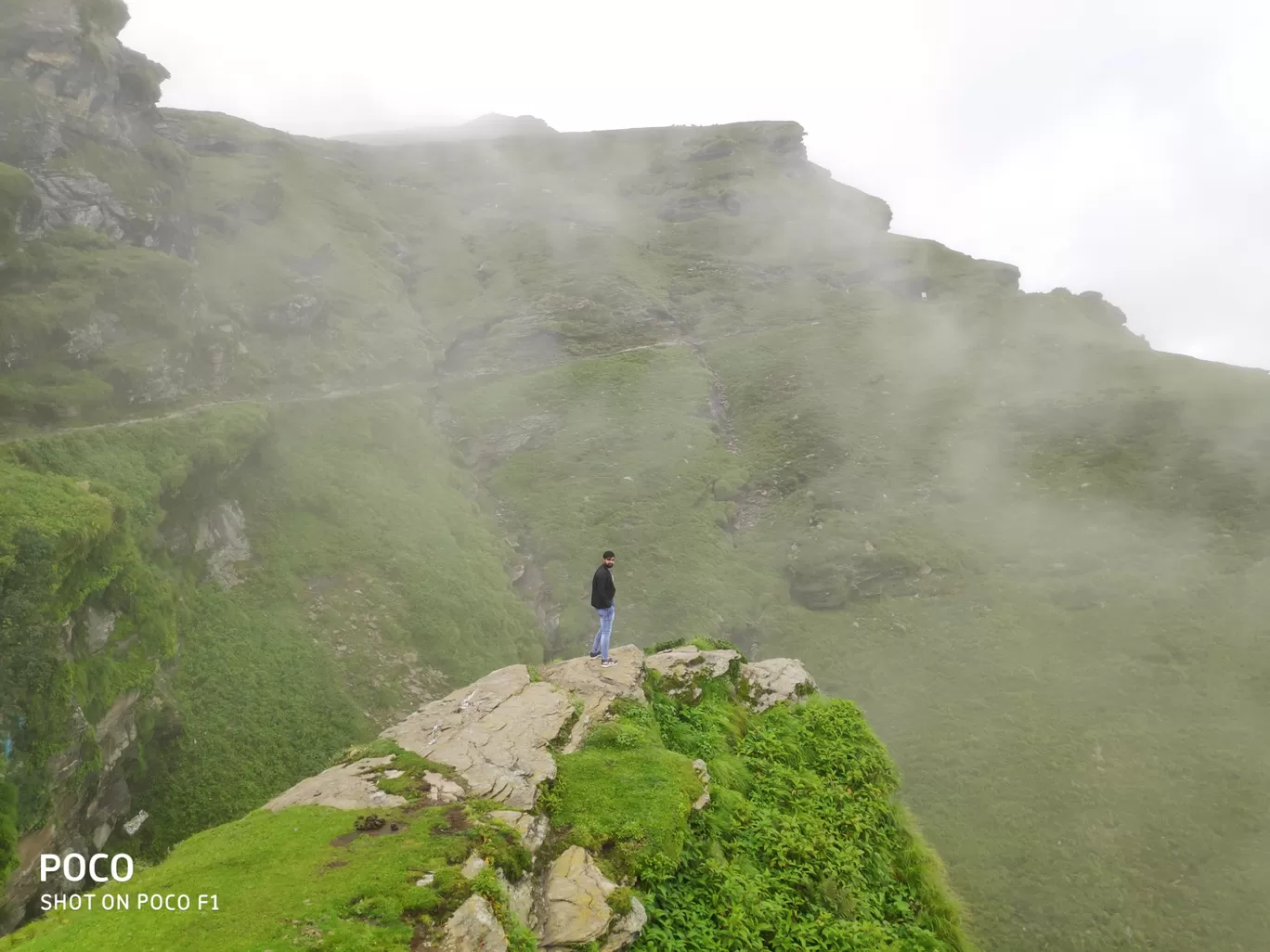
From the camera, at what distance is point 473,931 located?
11008 mm

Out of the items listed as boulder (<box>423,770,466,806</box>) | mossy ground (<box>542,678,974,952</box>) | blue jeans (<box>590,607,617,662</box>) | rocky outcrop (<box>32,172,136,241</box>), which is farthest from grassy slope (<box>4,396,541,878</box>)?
rocky outcrop (<box>32,172,136,241</box>)

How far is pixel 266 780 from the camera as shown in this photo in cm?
3077

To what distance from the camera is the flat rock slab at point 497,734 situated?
16.3 m

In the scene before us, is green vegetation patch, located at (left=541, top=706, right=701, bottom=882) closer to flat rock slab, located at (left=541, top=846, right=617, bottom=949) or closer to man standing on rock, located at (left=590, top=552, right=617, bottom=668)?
flat rock slab, located at (left=541, top=846, right=617, bottom=949)

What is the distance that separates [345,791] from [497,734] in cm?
412

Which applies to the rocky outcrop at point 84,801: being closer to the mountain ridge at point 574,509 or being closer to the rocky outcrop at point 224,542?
the mountain ridge at point 574,509

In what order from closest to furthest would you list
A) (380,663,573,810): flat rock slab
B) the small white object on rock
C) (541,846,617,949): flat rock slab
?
(541,846,617,949): flat rock slab → (380,663,573,810): flat rock slab → the small white object on rock

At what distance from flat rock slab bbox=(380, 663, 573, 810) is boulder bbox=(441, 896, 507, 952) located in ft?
12.6

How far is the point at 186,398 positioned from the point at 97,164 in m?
32.3

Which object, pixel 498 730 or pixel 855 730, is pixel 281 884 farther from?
pixel 855 730

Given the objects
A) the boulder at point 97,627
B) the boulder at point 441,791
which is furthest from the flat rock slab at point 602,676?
the boulder at point 97,627

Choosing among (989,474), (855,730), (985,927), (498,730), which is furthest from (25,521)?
(989,474)

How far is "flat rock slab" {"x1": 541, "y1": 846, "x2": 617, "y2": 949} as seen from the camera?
1221 centimetres

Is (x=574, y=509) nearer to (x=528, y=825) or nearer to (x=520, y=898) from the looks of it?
(x=528, y=825)
